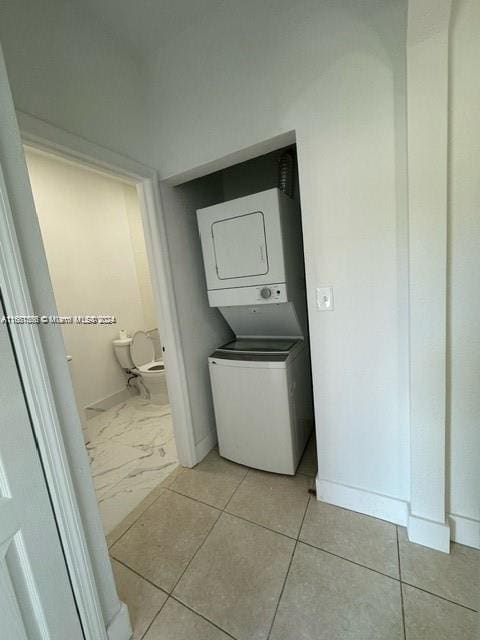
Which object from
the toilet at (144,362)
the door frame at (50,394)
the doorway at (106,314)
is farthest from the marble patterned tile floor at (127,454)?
the door frame at (50,394)

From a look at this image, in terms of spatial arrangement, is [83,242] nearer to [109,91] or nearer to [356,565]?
[109,91]

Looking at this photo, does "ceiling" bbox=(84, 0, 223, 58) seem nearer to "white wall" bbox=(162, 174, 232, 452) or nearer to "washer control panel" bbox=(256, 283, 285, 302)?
"white wall" bbox=(162, 174, 232, 452)

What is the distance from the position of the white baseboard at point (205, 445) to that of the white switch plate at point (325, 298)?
1.41 metres

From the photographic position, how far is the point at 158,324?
72.2 inches

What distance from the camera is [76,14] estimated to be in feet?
4.25

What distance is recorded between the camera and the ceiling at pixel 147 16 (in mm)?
1341

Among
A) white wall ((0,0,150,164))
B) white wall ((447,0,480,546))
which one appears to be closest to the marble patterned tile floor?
white wall ((447,0,480,546))

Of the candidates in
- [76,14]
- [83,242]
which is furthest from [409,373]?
[83,242]

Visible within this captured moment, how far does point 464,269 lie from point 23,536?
174cm

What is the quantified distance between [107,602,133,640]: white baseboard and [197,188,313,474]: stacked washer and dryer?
3.21ft

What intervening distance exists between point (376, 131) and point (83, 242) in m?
2.91

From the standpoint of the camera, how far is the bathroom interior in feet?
5.61

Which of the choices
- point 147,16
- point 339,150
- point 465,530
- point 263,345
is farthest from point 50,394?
point 147,16

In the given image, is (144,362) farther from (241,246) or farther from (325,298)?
(325,298)
